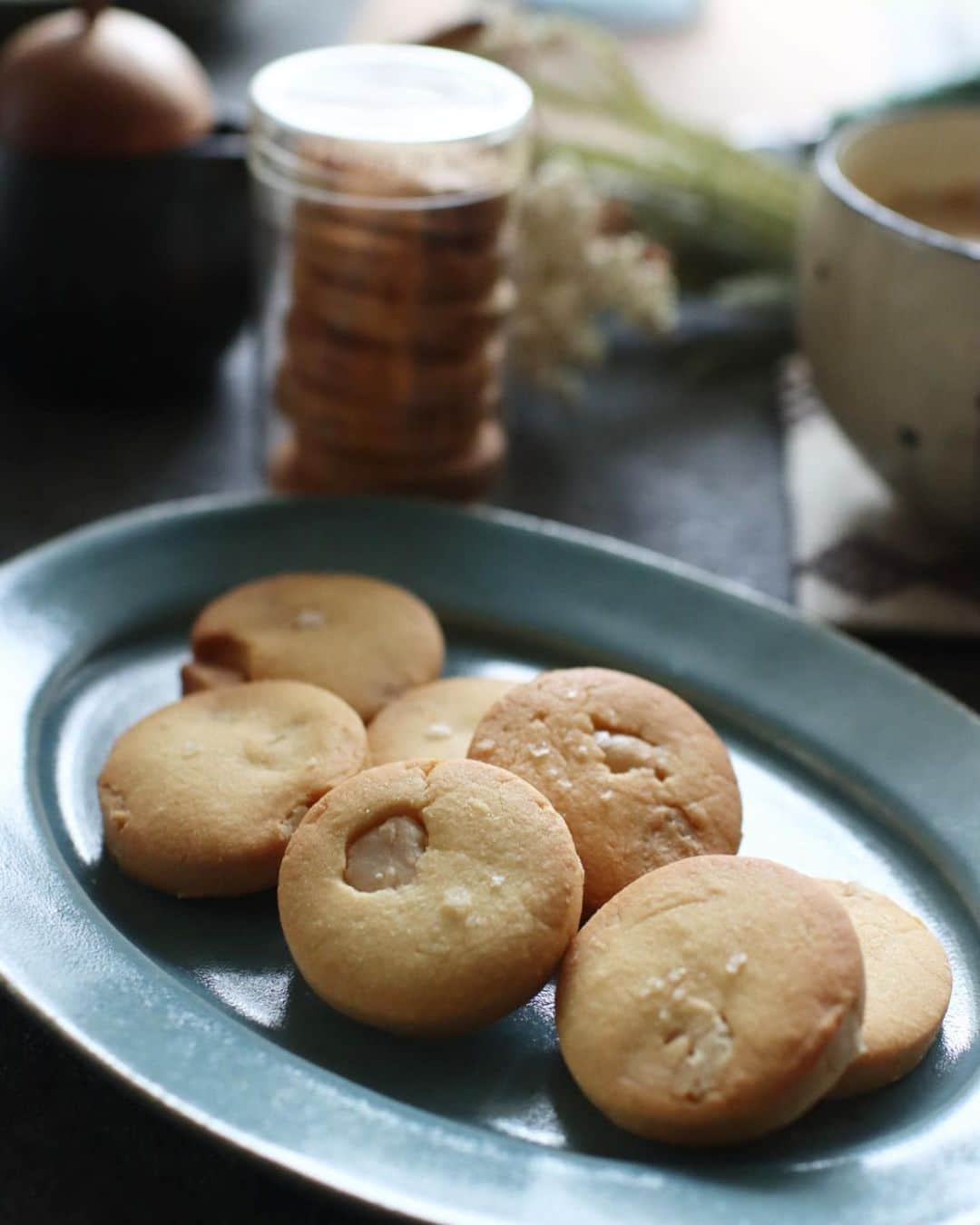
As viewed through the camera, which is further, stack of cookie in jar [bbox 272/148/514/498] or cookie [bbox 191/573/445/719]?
stack of cookie in jar [bbox 272/148/514/498]

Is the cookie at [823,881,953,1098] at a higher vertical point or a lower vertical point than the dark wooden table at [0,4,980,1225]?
higher

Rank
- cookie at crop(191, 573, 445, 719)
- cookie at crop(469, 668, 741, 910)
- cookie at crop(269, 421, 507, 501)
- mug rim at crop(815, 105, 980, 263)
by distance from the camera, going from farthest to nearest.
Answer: cookie at crop(269, 421, 507, 501) < mug rim at crop(815, 105, 980, 263) < cookie at crop(191, 573, 445, 719) < cookie at crop(469, 668, 741, 910)

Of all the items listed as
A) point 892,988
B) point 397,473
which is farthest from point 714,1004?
point 397,473

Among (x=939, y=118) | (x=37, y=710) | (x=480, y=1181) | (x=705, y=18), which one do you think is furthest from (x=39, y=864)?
(x=705, y=18)

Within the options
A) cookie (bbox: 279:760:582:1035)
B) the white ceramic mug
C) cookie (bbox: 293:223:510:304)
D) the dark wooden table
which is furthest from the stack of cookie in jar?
cookie (bbox: 279:760:582:1035)

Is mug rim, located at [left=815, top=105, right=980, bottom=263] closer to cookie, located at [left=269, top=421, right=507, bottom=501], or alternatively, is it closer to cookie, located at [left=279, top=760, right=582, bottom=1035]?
cookie, located at [left=269, top=421, right=507, bottom=501]

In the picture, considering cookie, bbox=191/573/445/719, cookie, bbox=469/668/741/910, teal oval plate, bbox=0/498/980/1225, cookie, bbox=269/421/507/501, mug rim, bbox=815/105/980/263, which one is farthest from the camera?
cookie, bbox=269/421/507/501

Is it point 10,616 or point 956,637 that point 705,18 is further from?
point 10,616
